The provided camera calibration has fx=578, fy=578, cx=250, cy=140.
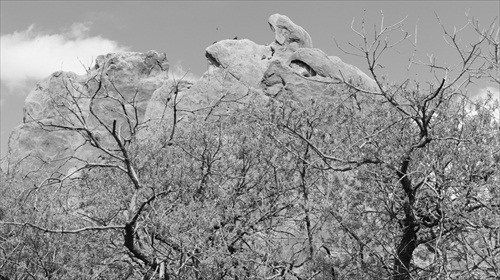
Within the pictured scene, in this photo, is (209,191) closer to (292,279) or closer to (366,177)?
(292,279)

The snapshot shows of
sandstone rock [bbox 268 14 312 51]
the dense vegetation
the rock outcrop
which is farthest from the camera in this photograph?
sandstone rock [bbox 268 14 312 51]

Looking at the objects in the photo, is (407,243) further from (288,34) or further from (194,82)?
(288,34)

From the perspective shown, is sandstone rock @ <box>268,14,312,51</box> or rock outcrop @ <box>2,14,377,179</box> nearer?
rock outcrop @ <box>2,14,377,179</box>

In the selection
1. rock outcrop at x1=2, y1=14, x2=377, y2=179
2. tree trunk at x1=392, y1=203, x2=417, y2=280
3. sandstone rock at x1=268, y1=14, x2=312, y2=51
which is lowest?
tree trunk at x1=392, y1=203, x2=417, y2=280

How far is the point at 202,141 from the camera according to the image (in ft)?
46.0

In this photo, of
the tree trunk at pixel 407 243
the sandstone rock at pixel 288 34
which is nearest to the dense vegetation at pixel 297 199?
the tree trunk at pixel 407 243

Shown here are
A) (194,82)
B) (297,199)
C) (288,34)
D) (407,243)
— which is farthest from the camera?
(288,34)

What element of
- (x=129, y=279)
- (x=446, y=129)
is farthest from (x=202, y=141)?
(x=446, y=129)

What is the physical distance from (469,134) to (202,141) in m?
6.13

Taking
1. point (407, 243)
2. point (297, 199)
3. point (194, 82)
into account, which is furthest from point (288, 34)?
point (407, 243)

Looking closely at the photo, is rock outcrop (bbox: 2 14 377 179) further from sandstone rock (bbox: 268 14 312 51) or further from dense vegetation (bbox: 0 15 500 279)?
dense vegetation (bbox: 0 15 500 279)

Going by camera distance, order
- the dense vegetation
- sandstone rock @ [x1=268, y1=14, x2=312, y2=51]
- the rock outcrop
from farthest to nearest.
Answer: sandstone rock @ [x1=268, y1=14, x2=312, y2=51]
the rock outcrop
the dense vegetation

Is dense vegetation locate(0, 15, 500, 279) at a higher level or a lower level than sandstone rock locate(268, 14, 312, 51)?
lower

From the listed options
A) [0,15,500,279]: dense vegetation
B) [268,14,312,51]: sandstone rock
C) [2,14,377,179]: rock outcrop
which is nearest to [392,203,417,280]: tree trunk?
[0,15,500,279]: dense vegetation
